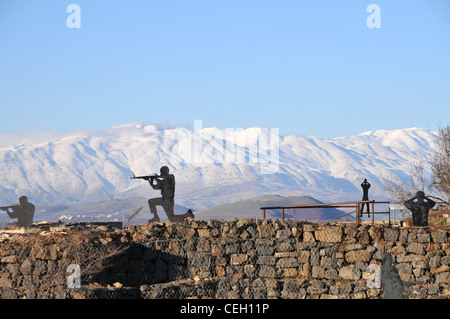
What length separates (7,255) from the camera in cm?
2059

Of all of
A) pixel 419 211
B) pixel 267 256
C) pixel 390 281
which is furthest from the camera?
pixel 419 211

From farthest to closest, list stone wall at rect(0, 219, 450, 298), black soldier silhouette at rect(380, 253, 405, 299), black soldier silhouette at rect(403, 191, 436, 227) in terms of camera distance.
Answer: black soldier silhouette at rect(403, 191, 436, 227) → stone wall at rect(0, 219, 450, 298) → black soldier silhouette at rect(380, 253, 405, 299)

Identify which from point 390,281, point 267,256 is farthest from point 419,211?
point 267,256

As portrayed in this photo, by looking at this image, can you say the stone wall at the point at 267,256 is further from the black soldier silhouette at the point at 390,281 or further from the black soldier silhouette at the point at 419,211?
the black soldier silhouette at the point at 419,211

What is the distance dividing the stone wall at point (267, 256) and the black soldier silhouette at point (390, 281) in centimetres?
21

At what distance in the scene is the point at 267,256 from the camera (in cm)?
2244

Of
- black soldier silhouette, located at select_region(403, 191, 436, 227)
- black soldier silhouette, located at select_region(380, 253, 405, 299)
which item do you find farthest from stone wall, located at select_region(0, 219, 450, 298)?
black soldier silhouette, located at select_region(403, 191, 436, 227)

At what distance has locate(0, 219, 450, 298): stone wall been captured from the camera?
21188mm

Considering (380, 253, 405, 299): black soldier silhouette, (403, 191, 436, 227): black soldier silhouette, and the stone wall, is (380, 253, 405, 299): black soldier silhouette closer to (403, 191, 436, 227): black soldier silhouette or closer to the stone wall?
the stone wall

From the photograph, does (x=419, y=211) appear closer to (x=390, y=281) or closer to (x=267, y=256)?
(x=390, y=281)

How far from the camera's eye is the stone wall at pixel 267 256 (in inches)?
834

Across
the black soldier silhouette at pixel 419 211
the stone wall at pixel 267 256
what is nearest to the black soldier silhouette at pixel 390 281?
the stone wall at pixel 267 256

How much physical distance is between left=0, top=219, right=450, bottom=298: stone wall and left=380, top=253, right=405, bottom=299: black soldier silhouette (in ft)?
0.69

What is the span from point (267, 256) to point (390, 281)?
11.9 feet
